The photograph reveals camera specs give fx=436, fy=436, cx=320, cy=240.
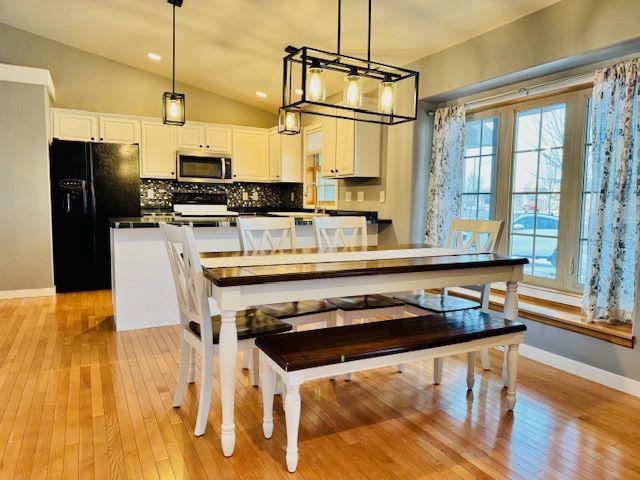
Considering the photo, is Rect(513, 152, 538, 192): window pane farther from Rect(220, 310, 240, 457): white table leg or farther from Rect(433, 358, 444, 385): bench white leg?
Rect(220, 310, 240, 457): white table leg

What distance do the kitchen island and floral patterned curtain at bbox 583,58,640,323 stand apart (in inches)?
105

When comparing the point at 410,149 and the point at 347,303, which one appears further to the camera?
the point at 410,149

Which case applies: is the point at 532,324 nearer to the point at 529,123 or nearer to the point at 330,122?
the point at 529,123

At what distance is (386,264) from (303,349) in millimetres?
633

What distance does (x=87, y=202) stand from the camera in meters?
5.06

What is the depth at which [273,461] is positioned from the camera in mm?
1847

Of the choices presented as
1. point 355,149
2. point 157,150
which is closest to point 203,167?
point 157,150

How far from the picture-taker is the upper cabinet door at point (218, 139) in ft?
19.8

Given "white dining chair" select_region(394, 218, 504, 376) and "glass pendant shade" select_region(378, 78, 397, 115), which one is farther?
"white dining chair" select_region(394, 218, 504, 376)

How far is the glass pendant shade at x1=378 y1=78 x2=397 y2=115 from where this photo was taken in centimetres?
231

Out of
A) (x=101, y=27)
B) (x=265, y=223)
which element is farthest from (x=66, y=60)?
(x=265, y=223)

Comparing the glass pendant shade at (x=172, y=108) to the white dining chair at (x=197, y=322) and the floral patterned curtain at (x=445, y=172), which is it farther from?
the floral patterned curtain at (x=445, y=172)

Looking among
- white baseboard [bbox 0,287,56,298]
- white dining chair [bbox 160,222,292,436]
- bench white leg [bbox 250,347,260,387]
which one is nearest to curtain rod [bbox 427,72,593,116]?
white dining chair [bbox 160,222,292,436]

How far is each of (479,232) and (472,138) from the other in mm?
1311
